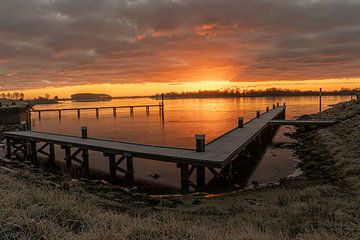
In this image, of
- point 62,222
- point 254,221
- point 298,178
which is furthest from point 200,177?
point 62,222

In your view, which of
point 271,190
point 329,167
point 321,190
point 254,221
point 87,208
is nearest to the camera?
point 87,208

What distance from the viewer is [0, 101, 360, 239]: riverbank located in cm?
427

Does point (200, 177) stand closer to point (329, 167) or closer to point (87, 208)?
point (329, 167)

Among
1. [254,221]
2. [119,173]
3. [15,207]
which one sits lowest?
[119,173]

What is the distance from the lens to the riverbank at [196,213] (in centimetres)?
427

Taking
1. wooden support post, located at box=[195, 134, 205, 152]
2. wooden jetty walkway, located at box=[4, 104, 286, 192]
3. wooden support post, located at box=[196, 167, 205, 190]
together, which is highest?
wooden support post, located at box=[195, 134, 205, 152]

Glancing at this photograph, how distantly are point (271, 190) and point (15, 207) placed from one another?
940 cm

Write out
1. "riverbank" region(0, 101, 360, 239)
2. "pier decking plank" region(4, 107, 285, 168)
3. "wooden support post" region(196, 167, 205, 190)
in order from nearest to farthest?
1. "riverbank" region(0, 101, 360, 239)
2. "pier decking plank" region(4, 107, 285, 168)
3. "wooden support post" region(196, 167, 205, 190)

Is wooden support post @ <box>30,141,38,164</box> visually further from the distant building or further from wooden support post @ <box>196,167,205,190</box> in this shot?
the distant building

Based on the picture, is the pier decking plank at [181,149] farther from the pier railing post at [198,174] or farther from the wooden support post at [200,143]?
the pier railing post at [198,174]

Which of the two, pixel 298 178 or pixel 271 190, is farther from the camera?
pixel 298 178

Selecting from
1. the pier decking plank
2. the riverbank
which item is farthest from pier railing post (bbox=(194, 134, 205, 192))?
the riverbank

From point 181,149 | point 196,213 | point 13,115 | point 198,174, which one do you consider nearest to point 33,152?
point 181,149

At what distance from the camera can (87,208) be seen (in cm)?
581
